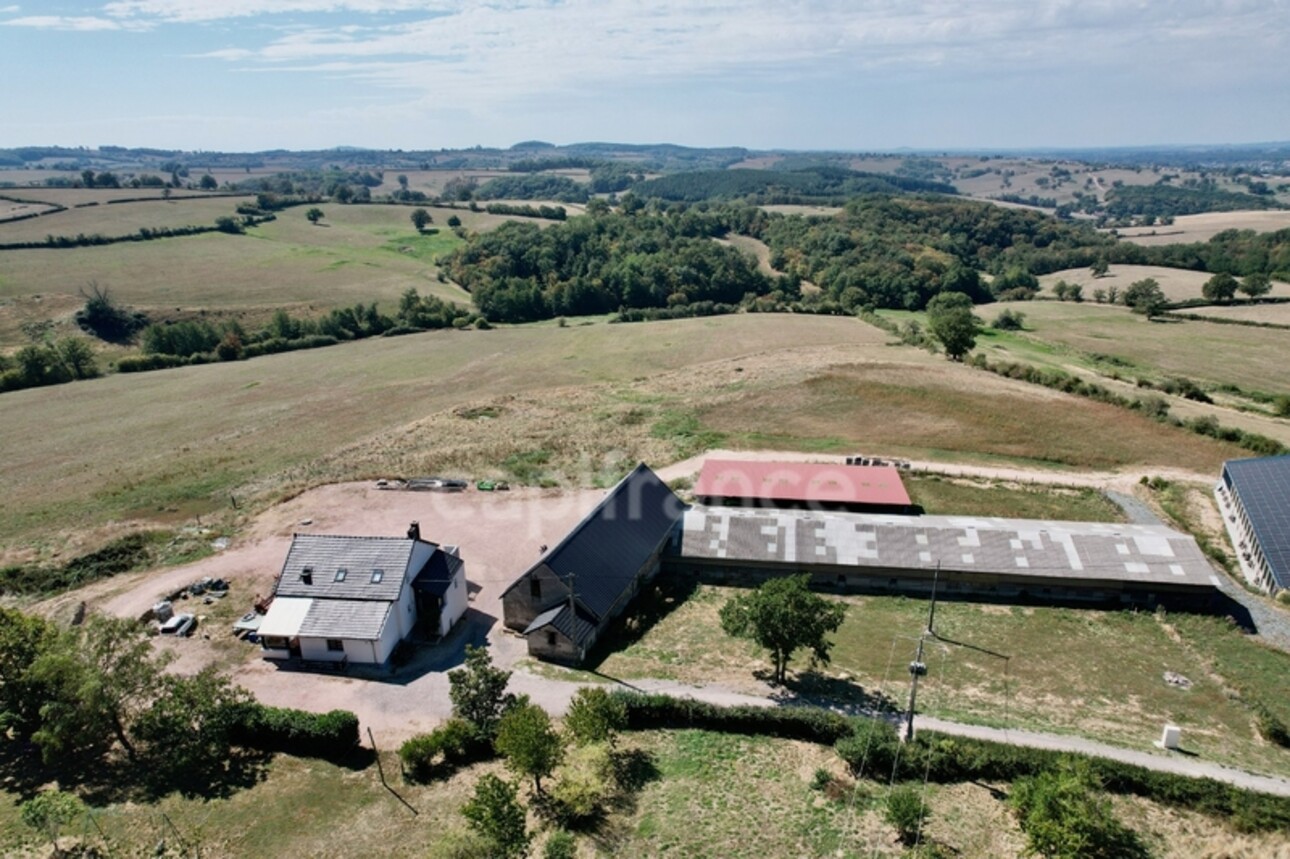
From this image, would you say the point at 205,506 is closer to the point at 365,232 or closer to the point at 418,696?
the point at 418,696

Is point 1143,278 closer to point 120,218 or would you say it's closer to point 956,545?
point 956,545

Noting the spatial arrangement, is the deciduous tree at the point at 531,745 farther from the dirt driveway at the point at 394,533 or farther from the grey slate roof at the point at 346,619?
the grey slate roof at the point at 346,619

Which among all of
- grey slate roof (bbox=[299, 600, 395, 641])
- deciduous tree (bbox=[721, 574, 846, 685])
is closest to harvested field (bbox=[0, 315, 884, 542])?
grey slate roof (bbox=[299, 600, 395, 641])

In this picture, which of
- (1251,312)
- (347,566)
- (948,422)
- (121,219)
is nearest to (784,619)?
(347,566)

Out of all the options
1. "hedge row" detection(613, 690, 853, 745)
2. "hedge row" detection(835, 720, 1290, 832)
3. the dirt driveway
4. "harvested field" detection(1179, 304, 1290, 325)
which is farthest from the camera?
"harvested field" detection(1179, 304, 1290, 325)

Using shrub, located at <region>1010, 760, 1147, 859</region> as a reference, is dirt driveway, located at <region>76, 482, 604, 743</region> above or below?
below

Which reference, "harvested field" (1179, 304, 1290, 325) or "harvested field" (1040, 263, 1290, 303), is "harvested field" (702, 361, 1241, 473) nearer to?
"harvested field" (1179, 304, 1290, 325)
